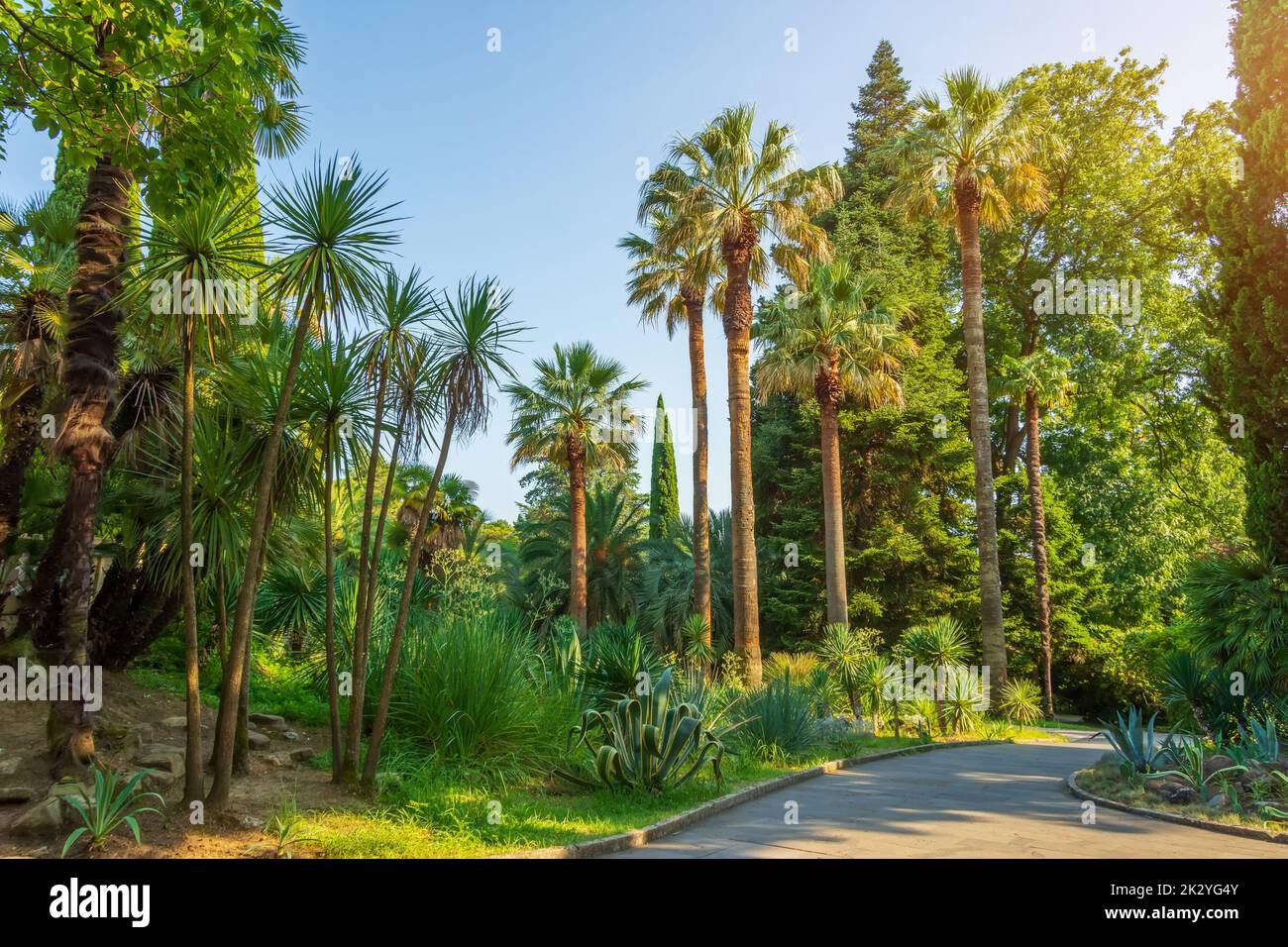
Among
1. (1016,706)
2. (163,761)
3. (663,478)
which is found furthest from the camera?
(663,478)

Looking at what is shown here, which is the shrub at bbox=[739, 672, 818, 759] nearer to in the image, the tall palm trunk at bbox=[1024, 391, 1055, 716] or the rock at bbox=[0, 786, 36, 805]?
the rock at bbox=[0, 786, 36, 805]

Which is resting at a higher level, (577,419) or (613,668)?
(577,419)

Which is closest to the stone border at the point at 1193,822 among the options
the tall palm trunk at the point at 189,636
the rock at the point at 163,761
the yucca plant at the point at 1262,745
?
the yucca plant at the point at 1262,745

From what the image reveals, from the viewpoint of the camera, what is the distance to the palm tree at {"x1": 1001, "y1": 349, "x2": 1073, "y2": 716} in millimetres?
31656

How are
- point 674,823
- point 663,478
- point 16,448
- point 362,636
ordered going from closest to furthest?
point 674,823 → point 362,636 → point 16,448 → point 663,478

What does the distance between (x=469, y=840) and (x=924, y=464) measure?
3124cm

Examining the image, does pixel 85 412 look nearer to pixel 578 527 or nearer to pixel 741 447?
pixel 741 447

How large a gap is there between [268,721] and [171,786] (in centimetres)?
397

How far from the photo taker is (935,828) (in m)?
8.64

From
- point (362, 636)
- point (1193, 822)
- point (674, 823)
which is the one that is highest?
point (362, 636)

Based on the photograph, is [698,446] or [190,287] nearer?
[190,287]

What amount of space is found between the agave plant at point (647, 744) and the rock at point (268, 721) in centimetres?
512

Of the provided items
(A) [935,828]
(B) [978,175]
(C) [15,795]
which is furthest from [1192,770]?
(B) [978,175]

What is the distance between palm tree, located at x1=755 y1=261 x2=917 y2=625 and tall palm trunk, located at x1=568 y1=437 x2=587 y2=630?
23.3ft
